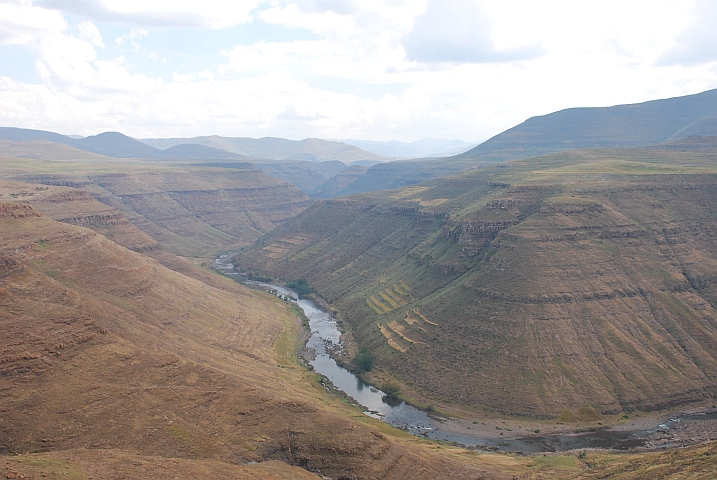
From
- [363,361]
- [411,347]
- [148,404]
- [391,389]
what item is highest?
[148,404]

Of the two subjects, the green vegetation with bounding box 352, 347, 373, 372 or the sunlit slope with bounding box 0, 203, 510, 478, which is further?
the green vegetation with bounding box 352, 347, 373, 372

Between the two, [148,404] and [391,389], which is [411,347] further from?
[148,404]

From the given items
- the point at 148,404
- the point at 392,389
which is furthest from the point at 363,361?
the point at 148,404

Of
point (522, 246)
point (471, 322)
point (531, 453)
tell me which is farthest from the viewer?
point (522, 246)

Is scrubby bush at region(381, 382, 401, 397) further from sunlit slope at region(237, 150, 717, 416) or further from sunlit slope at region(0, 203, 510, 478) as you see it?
sunlit slope at region(0, 203, 510, 478)

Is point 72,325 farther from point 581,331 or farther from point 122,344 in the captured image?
point 581,331

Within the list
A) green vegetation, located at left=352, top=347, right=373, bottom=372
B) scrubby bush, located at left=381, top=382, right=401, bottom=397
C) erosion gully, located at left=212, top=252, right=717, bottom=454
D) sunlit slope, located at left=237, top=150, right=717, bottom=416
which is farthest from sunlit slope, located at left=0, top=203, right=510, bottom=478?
sunlit slope, located at left=237, top=150, right=717, bottom=416

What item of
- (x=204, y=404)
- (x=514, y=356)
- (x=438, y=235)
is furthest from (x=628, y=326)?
(x=204, y=404)

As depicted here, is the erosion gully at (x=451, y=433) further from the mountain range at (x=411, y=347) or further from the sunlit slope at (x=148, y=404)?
Result: the sunlit slope at (x=148, y=404)
